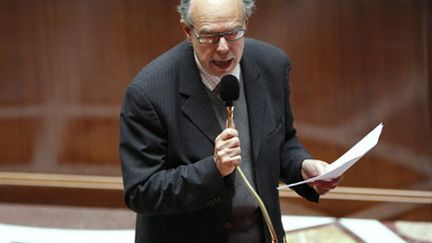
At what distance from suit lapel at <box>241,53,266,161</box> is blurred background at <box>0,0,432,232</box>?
1.34m

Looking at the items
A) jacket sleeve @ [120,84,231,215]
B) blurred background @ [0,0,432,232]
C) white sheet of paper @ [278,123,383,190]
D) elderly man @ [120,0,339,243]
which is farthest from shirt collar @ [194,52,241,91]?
blurred background @ [0,0,432,232]

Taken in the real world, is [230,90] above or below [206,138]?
above

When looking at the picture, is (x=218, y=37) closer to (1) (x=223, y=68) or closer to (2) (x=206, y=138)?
(1) (x=223, y=68)

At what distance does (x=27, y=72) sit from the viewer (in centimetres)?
291

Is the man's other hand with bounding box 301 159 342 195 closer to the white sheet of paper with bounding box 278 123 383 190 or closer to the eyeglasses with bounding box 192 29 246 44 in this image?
the white sheet of paper with bounding box 278 123 383 190

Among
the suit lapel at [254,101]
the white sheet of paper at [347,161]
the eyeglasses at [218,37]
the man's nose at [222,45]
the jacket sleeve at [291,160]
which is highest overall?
the eyeglasses at [218,37]

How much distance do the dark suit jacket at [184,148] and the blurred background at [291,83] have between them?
132 cm

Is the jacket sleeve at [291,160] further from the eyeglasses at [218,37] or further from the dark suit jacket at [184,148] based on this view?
the eyeglasses at [218,37]

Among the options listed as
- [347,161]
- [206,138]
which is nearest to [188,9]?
[206,138]

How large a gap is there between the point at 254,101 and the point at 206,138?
118mm

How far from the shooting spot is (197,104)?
1323mm

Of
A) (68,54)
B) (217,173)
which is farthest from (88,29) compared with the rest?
(217,173)

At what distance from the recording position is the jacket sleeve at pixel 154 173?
1255 mm

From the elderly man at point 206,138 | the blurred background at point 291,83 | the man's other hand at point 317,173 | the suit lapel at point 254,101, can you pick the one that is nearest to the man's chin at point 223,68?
the elderly man at point 206,138
